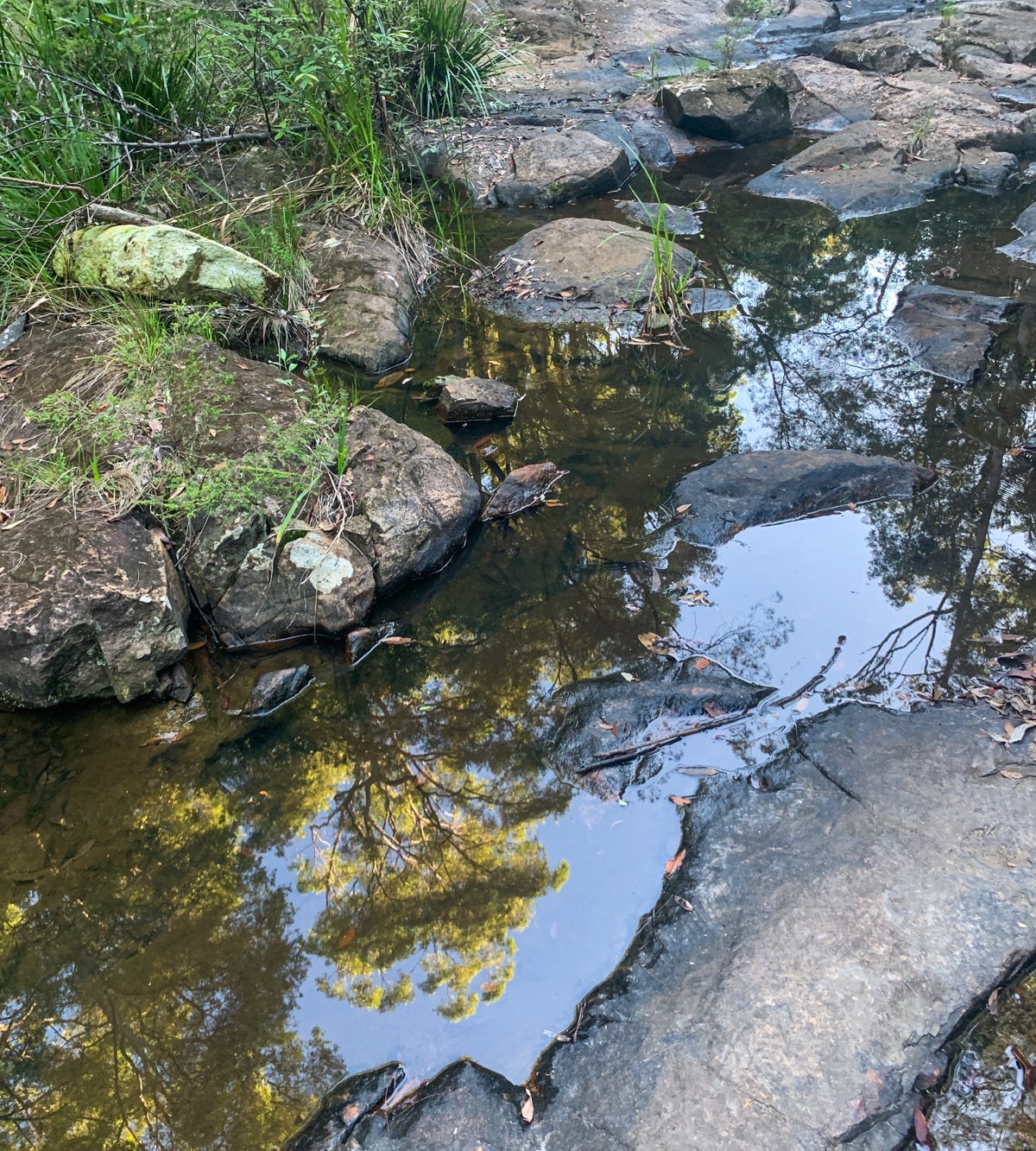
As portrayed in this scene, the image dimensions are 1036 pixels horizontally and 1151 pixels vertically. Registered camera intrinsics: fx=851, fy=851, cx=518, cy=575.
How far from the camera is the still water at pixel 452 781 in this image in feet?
7.51

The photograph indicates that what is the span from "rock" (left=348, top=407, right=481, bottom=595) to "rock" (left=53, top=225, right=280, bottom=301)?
1.44 m

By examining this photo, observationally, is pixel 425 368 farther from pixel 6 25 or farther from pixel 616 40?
pixel 616 40

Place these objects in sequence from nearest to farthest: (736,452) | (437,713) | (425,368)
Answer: (437,713) < (736,452) < (425,368)

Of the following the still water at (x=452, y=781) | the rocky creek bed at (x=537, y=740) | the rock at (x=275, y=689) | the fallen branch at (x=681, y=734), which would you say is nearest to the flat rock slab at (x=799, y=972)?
the rocky creek bed at (x=537, y=740)

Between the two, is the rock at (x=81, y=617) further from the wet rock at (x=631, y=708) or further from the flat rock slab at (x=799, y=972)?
the flat rock slab at (x=799, y=972)

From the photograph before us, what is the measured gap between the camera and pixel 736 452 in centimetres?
439

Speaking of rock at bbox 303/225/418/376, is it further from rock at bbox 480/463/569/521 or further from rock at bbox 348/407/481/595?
rock at bbox 480/463/569/521

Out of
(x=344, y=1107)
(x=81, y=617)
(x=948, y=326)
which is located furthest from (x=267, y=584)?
(x=948, y=326)

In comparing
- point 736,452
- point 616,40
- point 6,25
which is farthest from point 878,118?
point 6,25

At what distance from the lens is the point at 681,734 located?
2.97 meters

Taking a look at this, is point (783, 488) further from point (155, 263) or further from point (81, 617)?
point (155, 263)

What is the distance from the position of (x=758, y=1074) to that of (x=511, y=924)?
2.53 feet

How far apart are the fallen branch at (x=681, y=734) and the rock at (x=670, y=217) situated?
4.57m

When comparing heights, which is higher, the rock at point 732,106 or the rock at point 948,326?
the rock at point 732,106
